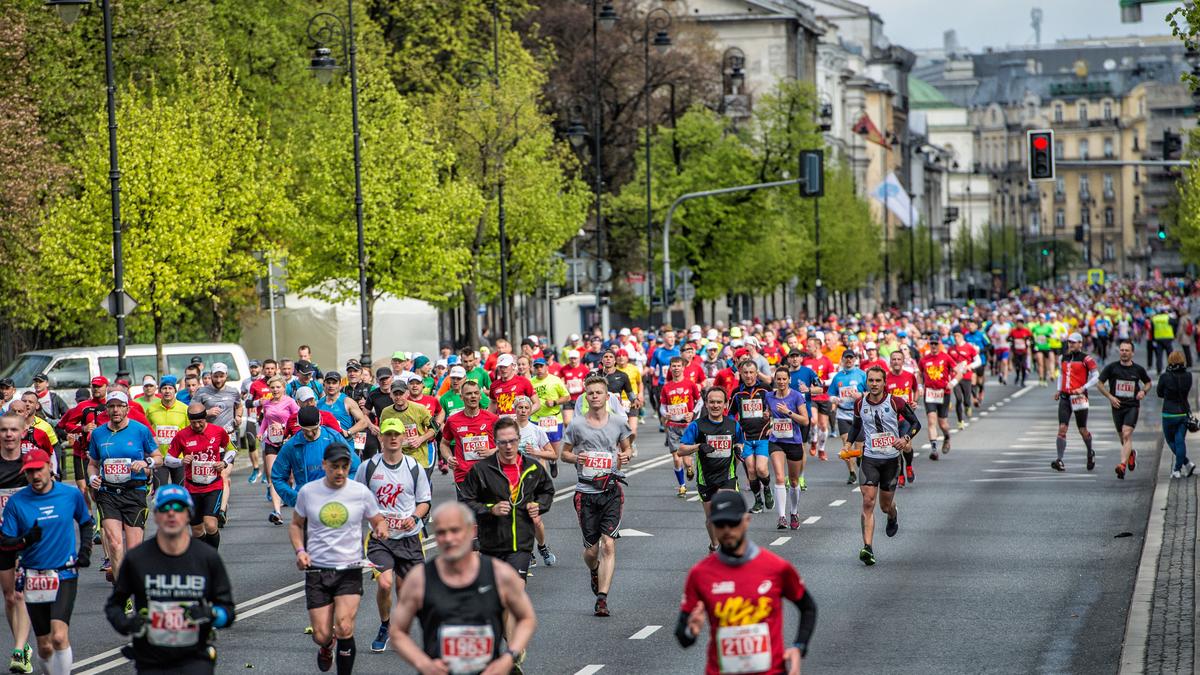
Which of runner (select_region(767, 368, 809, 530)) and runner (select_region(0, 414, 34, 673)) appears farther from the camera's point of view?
runner (select_region(767, 368, 809, 530))

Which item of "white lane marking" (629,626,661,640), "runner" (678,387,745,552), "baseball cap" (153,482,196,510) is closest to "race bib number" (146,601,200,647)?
"baseball cap" (153,482,196,510)

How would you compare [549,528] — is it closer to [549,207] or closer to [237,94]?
[237,94]

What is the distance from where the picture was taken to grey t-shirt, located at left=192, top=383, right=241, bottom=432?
21.4 m

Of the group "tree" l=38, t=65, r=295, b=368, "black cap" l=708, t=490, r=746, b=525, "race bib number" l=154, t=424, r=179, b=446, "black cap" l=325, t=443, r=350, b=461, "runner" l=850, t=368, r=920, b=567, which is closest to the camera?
"black cap" l=708, t=490, r=746, b=525

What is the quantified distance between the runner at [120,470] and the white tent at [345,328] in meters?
29.9

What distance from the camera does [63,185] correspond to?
37844 millimetres

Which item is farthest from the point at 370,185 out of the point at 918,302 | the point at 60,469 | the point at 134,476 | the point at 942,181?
the point at 942,181

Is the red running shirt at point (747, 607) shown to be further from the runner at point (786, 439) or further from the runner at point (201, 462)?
the runner at point (786, 439)

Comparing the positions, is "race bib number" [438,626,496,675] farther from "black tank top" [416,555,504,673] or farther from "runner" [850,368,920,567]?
"runner" [850,368,920,567]

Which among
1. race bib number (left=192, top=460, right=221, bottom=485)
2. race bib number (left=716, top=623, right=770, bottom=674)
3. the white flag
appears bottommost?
race bib number (left=716, top=623, right=770, bottom=674)

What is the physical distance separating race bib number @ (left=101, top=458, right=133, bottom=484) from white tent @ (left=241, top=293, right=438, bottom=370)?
1184 inches

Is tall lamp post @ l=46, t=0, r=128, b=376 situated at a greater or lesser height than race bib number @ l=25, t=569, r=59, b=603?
greater

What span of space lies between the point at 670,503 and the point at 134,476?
27.6ft

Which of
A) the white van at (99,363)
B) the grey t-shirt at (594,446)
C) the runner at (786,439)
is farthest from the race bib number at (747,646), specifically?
the white van at (99,363)
